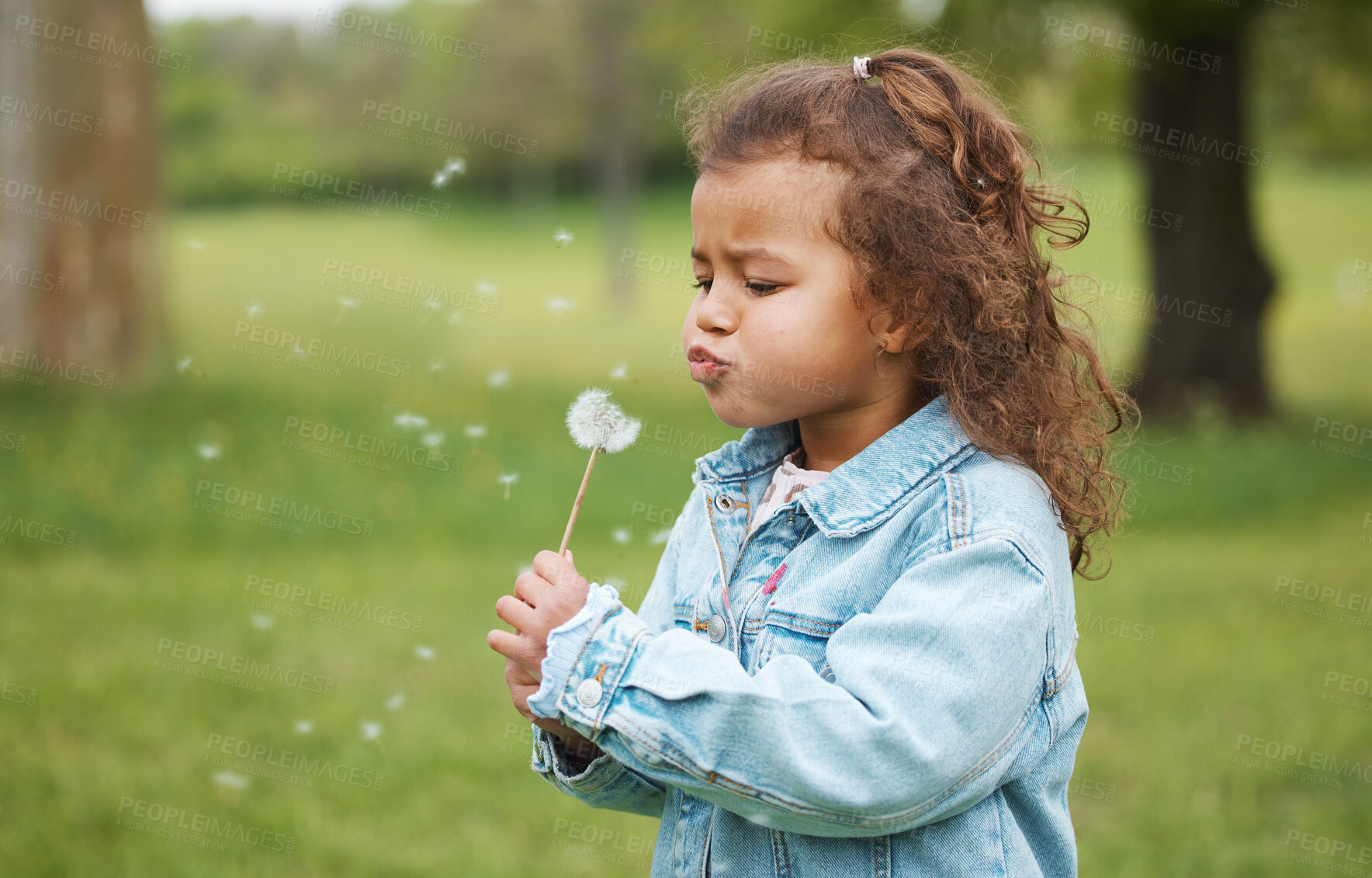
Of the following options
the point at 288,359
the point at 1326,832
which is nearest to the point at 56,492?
the point at 288,359

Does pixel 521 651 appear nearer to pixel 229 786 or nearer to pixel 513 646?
pixel 513 646

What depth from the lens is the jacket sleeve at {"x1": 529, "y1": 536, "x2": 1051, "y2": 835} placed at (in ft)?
4.71

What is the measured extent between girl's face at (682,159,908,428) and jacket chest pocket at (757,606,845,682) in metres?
0.29

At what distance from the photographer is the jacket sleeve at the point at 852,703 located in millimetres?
1437

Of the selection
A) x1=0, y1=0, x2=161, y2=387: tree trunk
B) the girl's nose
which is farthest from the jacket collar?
x1=0, y1=0, x2=161, y2=387: tree trunk

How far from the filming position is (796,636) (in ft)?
5.41

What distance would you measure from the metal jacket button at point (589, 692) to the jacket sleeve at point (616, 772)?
265 millimetres

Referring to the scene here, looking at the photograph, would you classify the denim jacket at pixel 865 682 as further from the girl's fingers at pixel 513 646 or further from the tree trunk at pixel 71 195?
the tree trunk at pixel 71 195

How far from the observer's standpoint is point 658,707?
1.48 metres

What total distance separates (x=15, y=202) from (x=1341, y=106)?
12.7 metres

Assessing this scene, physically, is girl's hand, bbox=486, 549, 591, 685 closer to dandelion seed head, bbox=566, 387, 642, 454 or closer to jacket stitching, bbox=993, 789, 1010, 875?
dandelion seed head, bbox=566, 387, 642, 454

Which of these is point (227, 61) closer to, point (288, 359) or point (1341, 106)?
point (288, 359)

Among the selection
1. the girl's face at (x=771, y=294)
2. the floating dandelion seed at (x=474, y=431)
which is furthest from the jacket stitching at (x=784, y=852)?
the floating dandelion seed at (x=474, y=431)

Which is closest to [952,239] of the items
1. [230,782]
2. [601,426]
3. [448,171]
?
[601,426]
